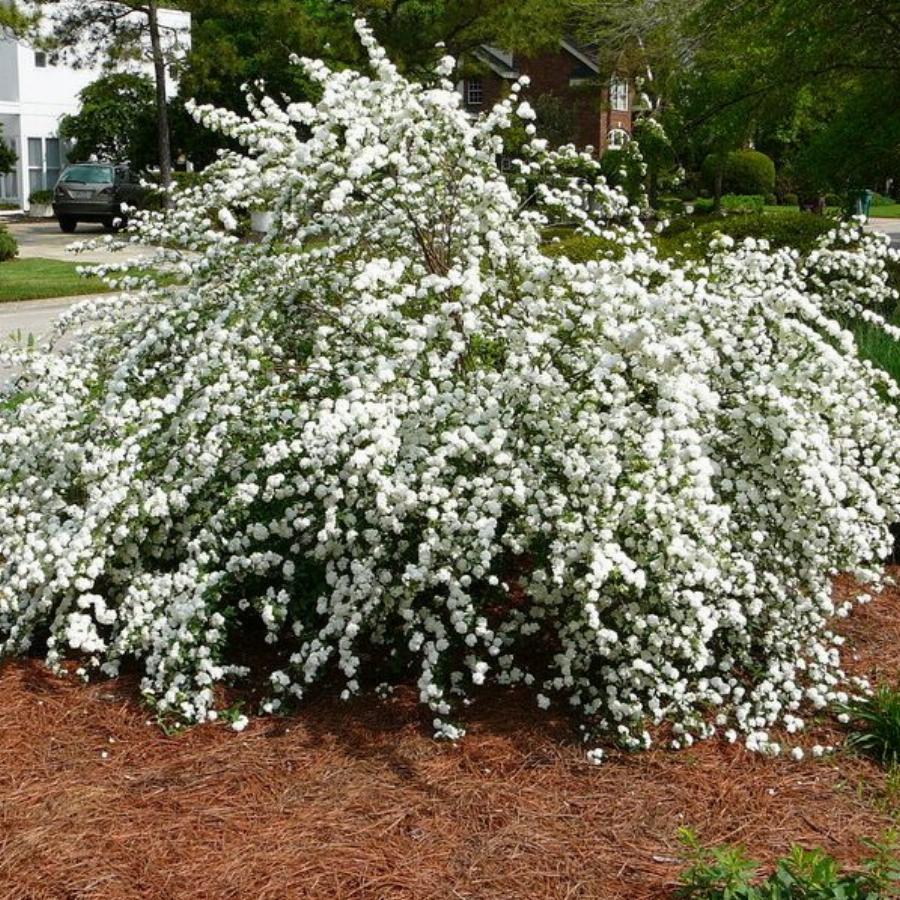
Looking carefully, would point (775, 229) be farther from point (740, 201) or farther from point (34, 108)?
point (34, 108)

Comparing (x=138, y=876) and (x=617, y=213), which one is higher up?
(x=617, y=213)

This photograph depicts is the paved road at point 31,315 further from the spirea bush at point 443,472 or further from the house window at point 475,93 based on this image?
the house window at point 475,93

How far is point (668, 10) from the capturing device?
80.7ft

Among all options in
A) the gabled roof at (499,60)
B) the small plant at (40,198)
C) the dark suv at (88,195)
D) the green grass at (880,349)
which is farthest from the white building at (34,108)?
the green grass at (880,349)

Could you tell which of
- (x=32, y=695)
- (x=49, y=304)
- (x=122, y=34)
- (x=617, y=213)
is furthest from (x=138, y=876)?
(x=122, y=34)

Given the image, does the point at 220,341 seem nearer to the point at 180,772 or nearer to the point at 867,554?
the point at 180,772

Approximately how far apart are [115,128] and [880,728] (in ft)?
119

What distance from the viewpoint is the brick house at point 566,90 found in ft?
142

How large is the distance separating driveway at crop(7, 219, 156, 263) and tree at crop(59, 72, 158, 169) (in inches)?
148

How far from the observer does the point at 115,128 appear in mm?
36594

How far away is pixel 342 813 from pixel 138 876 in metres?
0.61

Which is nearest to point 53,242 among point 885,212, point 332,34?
point 332,34

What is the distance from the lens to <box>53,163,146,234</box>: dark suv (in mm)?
29141

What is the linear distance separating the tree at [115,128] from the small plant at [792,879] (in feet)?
117
